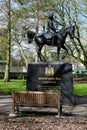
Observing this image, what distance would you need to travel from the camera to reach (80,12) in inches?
1239

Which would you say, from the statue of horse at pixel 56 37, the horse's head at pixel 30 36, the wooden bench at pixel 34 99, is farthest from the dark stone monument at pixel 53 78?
the wooden bench at pixel 34 99

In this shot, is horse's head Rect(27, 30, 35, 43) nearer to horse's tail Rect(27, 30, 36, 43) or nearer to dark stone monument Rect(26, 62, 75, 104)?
horse's tail Rect(27, 30, 36, 43)

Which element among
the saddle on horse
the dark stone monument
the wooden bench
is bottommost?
the wooden bench

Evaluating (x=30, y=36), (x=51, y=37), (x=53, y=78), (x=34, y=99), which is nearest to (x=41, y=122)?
(x=34, y=99)

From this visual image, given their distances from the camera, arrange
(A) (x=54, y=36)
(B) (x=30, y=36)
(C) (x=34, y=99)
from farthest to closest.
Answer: (B) (x=30, y=36) → (A) (x=54, y=36) → (C) (x=34, y=99)

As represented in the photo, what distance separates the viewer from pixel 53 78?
15.6 meters

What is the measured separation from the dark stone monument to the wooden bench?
3.84 meters

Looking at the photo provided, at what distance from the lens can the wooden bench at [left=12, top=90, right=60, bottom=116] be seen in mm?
11492

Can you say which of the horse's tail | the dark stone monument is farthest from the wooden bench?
the horse's tail

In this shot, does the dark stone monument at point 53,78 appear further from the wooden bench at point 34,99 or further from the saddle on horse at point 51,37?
the wooden bench at point 34,99

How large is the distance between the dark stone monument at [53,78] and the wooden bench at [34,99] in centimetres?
384

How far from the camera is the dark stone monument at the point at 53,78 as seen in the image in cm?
1551

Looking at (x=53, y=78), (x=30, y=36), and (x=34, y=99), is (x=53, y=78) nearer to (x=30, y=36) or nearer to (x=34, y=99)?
(x=30, y=36)

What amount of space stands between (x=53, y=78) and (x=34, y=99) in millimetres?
4130
